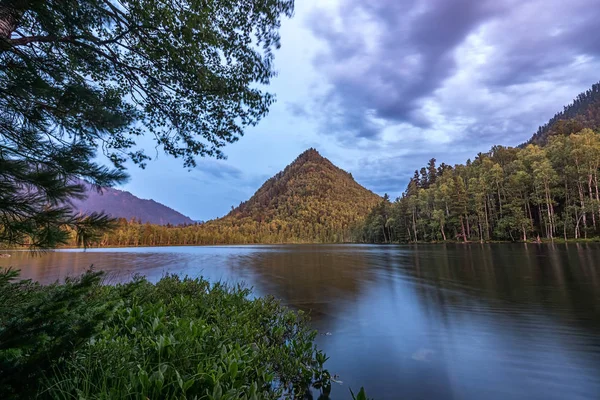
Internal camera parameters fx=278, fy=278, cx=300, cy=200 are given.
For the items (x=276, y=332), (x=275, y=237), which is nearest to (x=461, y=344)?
(x=276, y=332)

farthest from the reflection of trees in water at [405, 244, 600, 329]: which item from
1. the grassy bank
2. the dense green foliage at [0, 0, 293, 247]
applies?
the dense green foliage at [0, 0, 293, 247]

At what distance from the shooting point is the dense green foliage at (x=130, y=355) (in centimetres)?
208

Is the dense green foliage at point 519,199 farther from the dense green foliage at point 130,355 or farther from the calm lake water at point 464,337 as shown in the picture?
the dense green foliage at point 130,355

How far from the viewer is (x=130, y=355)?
10.8ft

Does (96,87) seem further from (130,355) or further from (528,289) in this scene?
(528,289)

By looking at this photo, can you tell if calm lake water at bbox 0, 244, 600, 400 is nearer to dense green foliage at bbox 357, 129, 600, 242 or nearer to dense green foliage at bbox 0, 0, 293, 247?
dense green foliage at bbox 0, 0, 293, 247

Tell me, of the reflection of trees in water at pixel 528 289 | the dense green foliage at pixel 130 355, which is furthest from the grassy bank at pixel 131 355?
the reflection of trees in water at pixel 528 289

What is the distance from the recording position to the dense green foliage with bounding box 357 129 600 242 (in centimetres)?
4403

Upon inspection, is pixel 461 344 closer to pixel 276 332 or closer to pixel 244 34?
pixel 276 332

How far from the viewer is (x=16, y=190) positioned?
2.57 metres

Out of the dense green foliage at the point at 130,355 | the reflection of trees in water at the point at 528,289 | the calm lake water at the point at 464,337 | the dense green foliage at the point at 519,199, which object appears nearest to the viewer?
the dense green foliage at the point at 130,355

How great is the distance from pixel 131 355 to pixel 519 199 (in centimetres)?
6504

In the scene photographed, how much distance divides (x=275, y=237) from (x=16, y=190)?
156 metres

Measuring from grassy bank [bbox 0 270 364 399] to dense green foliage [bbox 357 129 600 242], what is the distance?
55.1 metres
